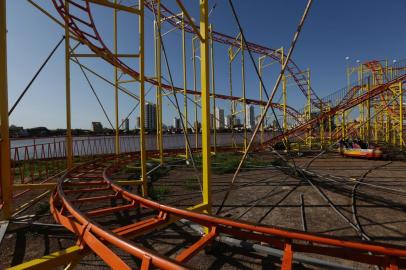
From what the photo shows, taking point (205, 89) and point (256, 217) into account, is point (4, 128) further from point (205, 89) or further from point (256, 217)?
point (256, 217)

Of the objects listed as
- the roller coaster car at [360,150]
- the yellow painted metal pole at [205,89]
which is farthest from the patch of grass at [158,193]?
the roller coaster car at [360,150]

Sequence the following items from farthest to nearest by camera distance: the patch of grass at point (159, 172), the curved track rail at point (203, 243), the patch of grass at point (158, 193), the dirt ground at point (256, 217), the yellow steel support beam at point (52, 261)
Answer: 1. the patch of grass at point (159, 172)
2. the patch of grass at point (158, 193)
3. the dirt ground at point (256, 217)
4. the yellow steel support beam at point (52, 261)
5. the curved track rail at point (203, 243)

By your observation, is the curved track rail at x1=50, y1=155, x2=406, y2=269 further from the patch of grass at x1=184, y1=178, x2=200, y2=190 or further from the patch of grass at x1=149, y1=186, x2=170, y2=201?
the patch of grass at x1=184, y1=178, x2=200, y2=190

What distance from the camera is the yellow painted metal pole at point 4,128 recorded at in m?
4.57

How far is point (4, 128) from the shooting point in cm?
464

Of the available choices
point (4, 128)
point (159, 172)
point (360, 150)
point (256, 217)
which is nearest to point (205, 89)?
point (256, 217)

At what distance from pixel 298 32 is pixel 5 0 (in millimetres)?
5565

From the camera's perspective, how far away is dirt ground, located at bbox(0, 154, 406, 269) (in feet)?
11.1

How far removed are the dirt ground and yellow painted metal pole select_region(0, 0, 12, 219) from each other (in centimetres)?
56

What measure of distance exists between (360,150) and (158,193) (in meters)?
13.0

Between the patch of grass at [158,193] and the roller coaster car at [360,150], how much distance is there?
12.4 meters

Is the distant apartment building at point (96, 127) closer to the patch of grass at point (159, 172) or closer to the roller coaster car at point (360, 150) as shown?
the patch of grass at point (159, 172)

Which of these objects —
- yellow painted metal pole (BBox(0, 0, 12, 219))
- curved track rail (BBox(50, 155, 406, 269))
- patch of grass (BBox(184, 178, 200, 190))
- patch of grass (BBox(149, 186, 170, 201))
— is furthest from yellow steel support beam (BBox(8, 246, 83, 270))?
patch of grass (BBox(184, 178, 200, 190))

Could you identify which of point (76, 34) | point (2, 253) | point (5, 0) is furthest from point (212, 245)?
point (76, 34)
